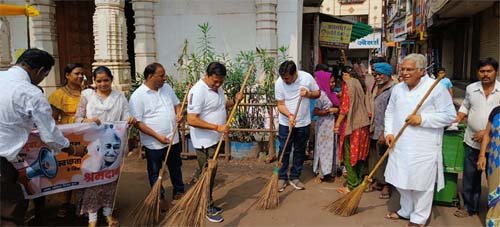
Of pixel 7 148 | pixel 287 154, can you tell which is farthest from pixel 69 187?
pixel 287 154

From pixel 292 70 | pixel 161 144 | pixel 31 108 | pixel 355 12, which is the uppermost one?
pixel 355 12

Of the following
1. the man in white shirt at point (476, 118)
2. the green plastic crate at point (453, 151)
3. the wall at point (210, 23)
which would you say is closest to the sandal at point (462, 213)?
the man in white shirt at point (476, 118)

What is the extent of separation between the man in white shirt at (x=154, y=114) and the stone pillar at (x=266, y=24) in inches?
190

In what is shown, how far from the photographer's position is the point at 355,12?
29750 millimetres

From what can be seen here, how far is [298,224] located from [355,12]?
28.5 metres

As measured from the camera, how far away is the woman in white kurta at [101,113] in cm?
342

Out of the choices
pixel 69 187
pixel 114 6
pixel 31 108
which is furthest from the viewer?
pixel 114 6

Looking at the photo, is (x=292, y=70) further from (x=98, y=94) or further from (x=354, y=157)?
(x=98, y=94)

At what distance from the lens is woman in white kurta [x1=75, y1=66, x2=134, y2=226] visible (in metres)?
3.42

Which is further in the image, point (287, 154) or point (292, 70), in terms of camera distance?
point (287, 154)

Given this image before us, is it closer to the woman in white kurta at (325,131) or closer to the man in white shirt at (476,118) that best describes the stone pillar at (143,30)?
the woman in white kurta at (325,131)

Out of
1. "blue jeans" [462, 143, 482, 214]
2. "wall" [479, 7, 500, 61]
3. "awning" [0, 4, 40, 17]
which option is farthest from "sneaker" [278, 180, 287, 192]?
"wall" [479, 7, 500, 61]

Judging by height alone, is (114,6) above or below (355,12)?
below

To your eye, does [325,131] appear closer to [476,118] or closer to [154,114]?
[476,118]
